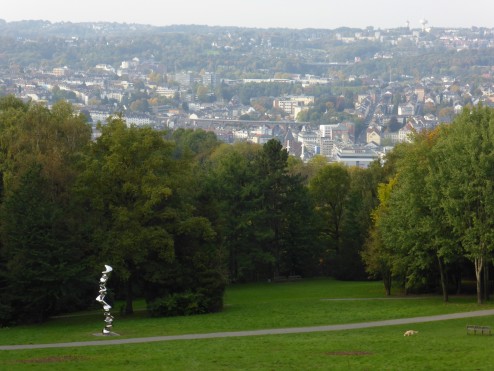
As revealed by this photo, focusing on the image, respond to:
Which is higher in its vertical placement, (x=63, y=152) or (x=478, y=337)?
(x=63, y=152)

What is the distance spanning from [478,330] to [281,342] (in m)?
4.80

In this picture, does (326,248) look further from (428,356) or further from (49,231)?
(428,356)

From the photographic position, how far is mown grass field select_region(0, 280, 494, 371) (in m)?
24.1

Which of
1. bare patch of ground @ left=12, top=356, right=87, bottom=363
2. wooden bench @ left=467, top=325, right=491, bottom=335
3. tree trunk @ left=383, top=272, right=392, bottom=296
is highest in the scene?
wooden bench @ left=467, top=325, right=491, bottom=335

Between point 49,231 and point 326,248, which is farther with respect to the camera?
point 326,248

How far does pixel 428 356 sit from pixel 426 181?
39.6 ft

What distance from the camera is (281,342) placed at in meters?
27.5

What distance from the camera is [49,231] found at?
3381cm

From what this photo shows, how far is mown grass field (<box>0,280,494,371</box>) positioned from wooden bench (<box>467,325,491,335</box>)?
19cm

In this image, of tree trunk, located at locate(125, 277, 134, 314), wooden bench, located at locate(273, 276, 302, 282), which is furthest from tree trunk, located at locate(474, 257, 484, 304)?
wooden bench, located at locate(273, 276, 302, 282)

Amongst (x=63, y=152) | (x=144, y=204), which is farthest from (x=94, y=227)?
(x=63, y=152)

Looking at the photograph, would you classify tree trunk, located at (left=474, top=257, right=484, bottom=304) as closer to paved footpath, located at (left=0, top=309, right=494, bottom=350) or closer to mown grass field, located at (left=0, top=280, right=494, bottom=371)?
mown grass field, located at (left=0, top=280, right=494, bottom=371)

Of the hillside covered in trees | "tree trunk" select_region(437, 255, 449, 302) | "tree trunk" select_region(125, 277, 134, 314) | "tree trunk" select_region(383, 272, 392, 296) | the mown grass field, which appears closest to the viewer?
the mown grass field

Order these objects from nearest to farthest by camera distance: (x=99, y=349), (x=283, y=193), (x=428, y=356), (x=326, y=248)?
(x=428, y=356) < (x=99, y=349) < (x=283, y=193) < (x=326, y=248)
